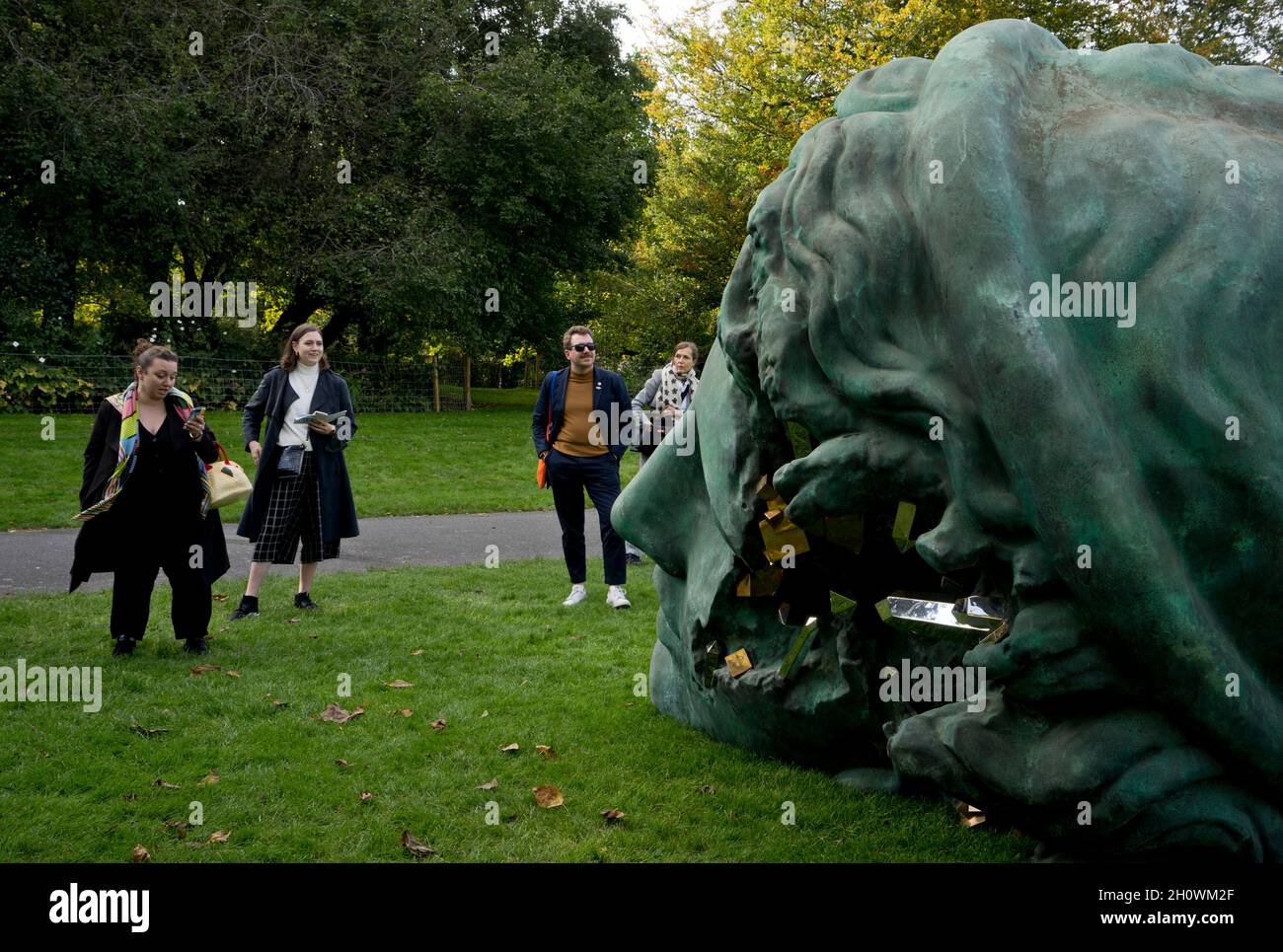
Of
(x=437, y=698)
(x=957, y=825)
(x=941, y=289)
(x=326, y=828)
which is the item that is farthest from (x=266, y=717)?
(x=941, y=289)

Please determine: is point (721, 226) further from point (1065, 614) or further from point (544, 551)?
point (1065, 614)

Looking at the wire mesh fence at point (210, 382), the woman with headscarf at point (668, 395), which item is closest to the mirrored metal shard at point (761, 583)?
the woman with headscarf at point (668, 395)

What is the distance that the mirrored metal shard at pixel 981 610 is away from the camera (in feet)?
13.2

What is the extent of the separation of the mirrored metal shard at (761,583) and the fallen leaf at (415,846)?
1.66 m

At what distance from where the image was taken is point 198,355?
2397 cm

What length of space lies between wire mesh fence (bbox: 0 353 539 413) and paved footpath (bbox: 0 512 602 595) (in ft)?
33.3

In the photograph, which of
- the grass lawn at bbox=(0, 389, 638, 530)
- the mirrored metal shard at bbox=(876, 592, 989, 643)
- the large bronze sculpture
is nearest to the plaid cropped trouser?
the grass lawn at bbox=(0, 389, 638, 530)

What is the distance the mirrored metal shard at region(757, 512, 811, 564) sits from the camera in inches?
176

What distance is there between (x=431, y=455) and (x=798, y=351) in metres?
16.7

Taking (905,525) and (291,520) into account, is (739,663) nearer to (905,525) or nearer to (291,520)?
(905,525)

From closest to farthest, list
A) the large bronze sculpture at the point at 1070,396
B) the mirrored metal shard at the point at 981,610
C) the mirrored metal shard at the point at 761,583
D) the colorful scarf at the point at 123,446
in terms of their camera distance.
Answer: the large bronze sculpture at the point at 1070,396 → the mirrored metal shard at the point at 981,610 → the mirrored metal shard at the point at 761,583 → the colorful scarf at the point at 123,446

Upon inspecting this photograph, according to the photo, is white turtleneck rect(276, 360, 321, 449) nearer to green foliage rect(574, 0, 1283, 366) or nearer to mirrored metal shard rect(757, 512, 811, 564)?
mirrored metal shard rect(757, 512, 811, 564)

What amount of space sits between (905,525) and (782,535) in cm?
80

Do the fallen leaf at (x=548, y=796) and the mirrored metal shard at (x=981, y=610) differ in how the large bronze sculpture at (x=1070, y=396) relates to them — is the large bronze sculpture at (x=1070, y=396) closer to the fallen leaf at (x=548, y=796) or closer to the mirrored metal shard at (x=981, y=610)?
the mirrored metal shard at (x=981, y=610)
